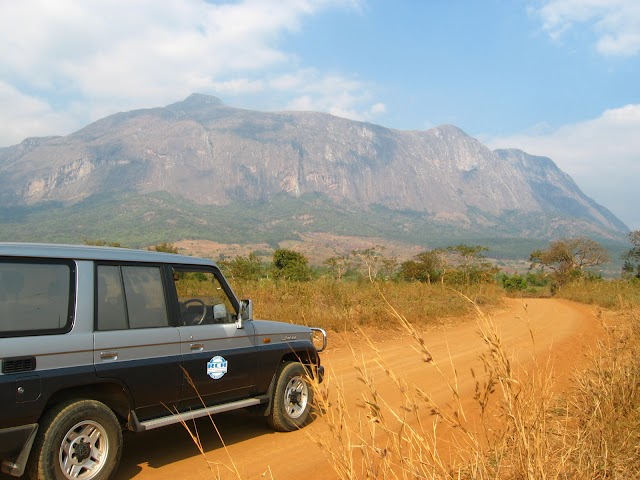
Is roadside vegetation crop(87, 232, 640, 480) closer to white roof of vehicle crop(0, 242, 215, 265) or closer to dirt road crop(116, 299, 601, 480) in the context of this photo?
dirt road crop(116, 299, 601, 480)

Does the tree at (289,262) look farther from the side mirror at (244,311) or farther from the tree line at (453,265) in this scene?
the side mirror at (244,311)

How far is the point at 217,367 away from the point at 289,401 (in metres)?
1.29

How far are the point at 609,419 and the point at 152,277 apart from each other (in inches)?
174

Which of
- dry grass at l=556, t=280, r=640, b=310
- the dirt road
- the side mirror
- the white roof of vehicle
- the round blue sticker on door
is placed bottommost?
dry grass at l=556, t=280, r=640, b=310

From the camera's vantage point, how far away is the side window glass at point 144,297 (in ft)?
17.4

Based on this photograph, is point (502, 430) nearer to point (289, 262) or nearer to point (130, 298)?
point (130, 298)

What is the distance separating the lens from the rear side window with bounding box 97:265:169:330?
16.7 ft

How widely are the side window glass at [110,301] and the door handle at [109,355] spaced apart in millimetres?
213

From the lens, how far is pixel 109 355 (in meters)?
4.92

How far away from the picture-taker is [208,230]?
559ft

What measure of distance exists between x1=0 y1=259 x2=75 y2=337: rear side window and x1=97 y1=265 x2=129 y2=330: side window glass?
27 centimetres

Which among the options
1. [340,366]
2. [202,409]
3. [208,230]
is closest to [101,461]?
[202,409]

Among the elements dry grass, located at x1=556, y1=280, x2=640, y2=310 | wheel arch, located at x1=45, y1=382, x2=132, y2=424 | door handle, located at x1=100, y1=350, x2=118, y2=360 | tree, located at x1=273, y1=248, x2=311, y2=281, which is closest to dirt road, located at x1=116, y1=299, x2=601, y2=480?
wheel arch, located at x1=45, y1=382, x2=132, y2=424

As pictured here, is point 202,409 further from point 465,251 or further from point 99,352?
point 465,251
